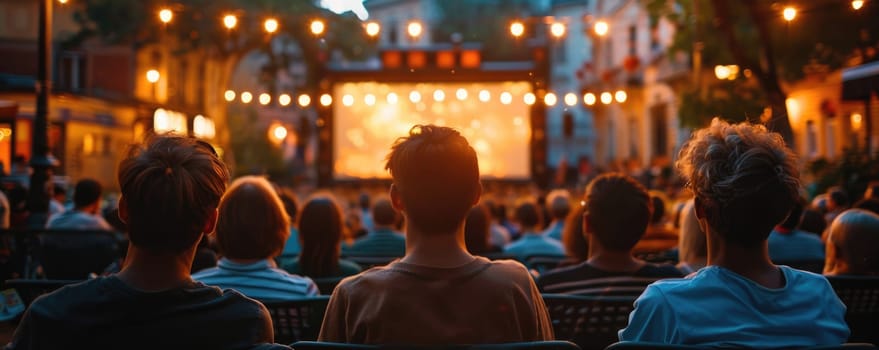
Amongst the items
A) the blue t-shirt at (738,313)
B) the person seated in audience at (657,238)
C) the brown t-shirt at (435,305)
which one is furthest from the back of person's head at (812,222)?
the brown t-shirt at (435,305)

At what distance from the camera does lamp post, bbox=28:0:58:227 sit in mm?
10430

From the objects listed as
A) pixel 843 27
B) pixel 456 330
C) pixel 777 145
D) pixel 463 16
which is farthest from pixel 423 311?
pixel 463 16

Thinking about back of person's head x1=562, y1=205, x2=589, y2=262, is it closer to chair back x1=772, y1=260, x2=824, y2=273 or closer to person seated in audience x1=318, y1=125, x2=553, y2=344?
chair back x1=772, y1=260, x2=824, y2=273

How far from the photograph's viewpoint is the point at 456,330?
2.96 metres

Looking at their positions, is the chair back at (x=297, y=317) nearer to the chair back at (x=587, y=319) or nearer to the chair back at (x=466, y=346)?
the chair back at (x=587, y=319)

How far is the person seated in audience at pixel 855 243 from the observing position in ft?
15.7

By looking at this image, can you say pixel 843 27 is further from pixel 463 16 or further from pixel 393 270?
pixel 463 16

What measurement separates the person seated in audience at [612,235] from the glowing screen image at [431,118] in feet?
75.3

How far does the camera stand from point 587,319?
380 cm

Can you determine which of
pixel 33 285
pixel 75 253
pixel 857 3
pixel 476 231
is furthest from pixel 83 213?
pixel 857 3

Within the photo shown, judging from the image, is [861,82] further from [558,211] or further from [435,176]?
[435,176]

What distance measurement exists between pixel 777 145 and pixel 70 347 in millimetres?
1829

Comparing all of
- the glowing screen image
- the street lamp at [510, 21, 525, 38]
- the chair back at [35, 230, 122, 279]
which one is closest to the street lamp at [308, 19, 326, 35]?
the street lamp at [510, 21, 525, 38]

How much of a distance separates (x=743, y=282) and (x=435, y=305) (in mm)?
801
